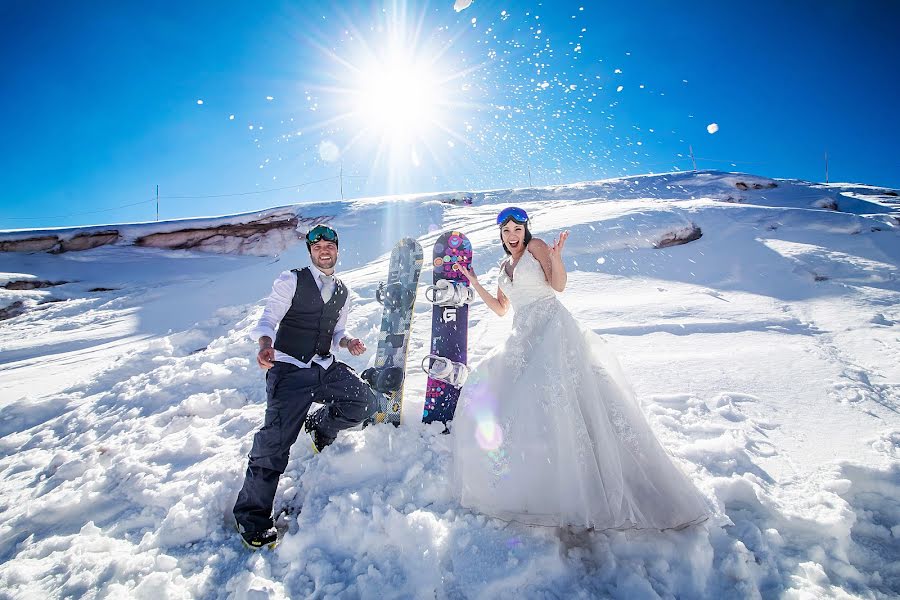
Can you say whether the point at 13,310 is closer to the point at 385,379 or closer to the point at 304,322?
the point at 304,322

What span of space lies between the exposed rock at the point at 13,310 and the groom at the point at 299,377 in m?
14.9

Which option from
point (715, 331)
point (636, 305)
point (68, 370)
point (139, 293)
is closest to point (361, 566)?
point (715, 331)

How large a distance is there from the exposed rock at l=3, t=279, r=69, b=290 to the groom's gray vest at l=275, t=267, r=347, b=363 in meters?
19.7

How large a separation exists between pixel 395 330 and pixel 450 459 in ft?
4.96

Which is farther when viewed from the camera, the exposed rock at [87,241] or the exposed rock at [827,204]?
the exposed rock at [87,241]

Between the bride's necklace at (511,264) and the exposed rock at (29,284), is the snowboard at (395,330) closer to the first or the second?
the bride's necklace at (511,264)

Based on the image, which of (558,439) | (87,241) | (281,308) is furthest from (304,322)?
(87,241)

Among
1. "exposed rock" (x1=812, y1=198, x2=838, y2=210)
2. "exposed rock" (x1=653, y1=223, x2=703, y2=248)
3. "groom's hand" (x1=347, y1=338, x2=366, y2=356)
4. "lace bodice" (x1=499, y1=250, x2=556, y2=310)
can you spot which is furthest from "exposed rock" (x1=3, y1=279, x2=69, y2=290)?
"exposed rock" (x1=812, y1=198, x2=838, y2=210)

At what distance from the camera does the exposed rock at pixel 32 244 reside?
19.4m

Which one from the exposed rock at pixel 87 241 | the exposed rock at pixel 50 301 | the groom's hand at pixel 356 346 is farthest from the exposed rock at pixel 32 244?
the groom's hand at pixel 356 346

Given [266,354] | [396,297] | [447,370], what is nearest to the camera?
[266,354]

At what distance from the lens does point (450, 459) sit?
3.05m

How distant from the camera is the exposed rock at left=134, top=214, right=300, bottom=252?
21953 millimetres

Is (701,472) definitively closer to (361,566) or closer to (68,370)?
(361,566)
